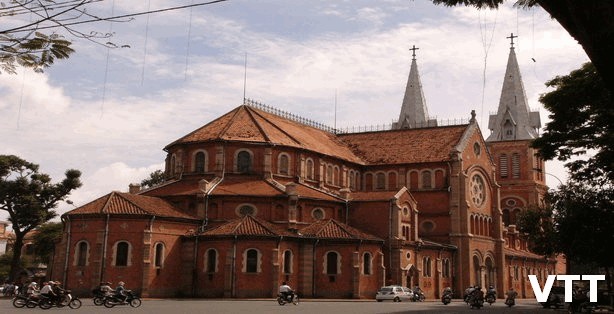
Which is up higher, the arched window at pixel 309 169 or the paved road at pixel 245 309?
the arched window at pixel 309 169

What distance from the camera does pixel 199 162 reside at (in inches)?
2164

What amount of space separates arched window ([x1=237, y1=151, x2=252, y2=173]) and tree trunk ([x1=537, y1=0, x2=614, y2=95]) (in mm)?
48092

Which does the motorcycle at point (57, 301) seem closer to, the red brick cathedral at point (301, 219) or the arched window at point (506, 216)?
the red brick cathedral at point (301, 219)

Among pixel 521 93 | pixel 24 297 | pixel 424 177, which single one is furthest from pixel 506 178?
pixel 24 297

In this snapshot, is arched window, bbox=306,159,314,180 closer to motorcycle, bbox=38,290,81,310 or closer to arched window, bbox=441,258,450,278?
arched window, bbox=441,258,450,278

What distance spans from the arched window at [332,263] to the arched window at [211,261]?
26.9ft

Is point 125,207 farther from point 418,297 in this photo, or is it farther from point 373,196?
point 418,297

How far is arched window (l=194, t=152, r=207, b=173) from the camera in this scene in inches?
2152

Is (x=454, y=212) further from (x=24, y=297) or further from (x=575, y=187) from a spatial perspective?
(x=24, y=297)

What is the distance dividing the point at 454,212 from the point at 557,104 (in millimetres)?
31316

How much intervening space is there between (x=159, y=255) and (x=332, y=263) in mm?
12373

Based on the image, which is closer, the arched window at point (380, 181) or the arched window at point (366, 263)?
the arched window at point (366, 263)

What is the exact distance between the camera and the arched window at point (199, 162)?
179 ft

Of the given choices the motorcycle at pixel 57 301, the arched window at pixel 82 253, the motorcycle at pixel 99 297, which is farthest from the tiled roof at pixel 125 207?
the motorcycle at pixel 57 301
